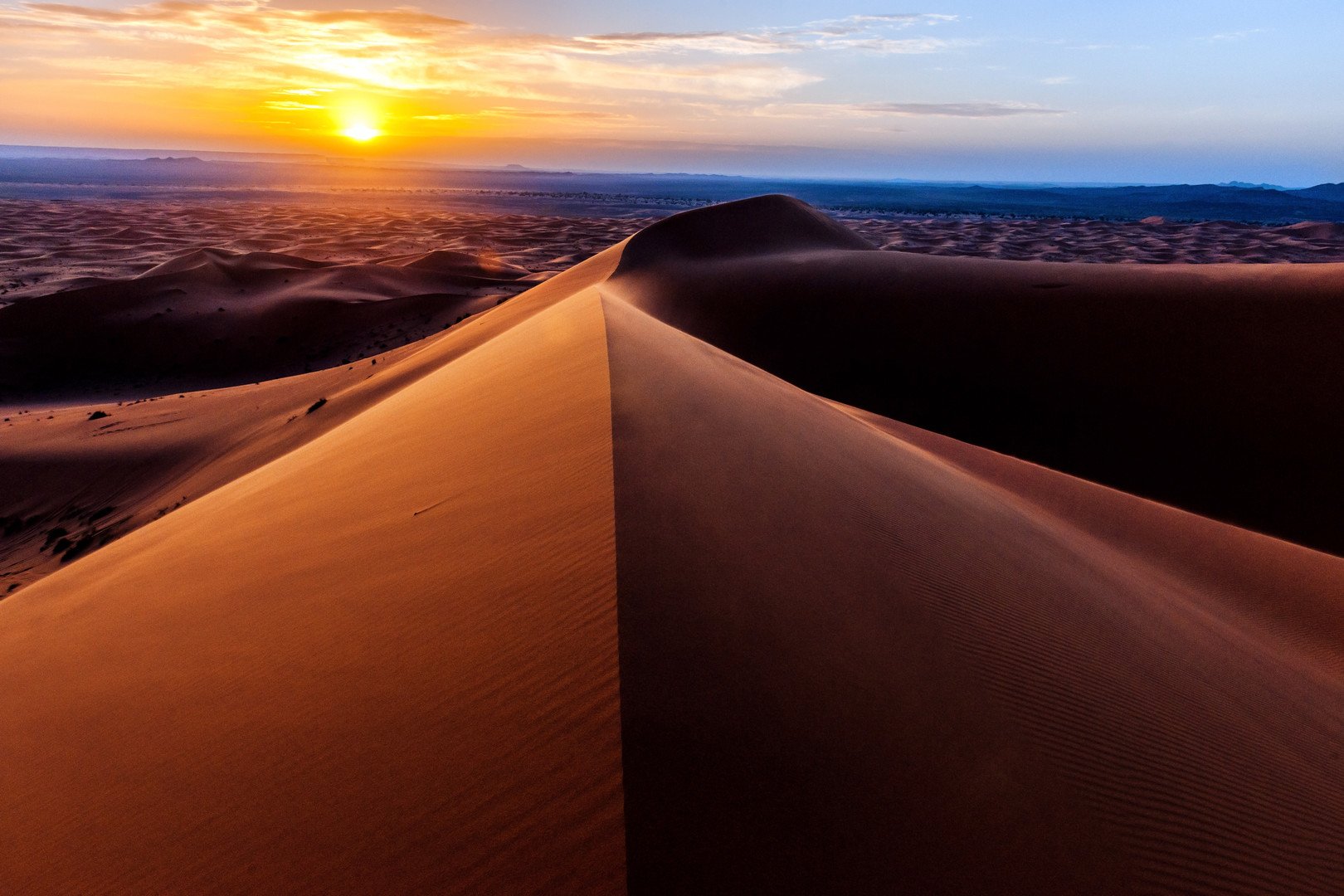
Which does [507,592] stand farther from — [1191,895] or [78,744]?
[1191,895]

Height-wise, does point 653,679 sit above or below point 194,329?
above

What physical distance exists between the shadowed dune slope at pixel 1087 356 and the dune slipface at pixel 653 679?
4602mm

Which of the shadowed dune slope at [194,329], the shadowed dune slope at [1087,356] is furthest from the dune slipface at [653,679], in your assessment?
the shadowed dune slope at [194,329]

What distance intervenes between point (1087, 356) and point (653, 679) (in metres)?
13.4

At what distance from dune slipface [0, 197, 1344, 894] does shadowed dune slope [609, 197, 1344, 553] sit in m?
4.60

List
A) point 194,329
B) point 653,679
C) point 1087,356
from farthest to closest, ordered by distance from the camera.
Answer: point 194,329, point 1087,356, point 653,679

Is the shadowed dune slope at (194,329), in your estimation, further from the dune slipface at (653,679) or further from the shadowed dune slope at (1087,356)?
the dune slipface at (653,679)

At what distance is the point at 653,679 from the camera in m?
2.63

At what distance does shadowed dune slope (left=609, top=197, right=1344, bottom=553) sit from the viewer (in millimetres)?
10883

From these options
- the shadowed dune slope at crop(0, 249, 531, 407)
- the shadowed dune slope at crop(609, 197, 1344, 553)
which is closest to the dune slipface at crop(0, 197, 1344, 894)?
the shadowed dune slope at crop(609, 197, 1344, 553)

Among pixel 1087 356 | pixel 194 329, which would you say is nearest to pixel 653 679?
pixel 1087 356

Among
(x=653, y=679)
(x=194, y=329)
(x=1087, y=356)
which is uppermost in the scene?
(x=653, y=679)

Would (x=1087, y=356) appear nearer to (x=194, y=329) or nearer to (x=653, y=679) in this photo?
(x=653, y=679)

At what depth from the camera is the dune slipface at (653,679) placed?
2340mm
